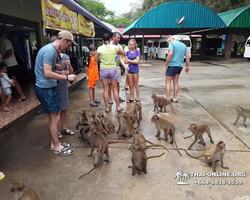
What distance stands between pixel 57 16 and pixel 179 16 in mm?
16728

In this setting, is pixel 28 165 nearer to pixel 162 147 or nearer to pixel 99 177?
pixel 99 177

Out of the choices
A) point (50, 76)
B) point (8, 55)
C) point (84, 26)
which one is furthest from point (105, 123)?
point (84, 26)

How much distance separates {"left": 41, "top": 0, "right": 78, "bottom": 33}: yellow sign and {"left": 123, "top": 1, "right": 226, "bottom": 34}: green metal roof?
45.8ft

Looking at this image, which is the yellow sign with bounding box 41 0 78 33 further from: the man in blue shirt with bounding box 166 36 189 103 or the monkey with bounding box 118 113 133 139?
the man in blue shirt with bounding box 166 36 189 103

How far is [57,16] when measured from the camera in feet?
18.2

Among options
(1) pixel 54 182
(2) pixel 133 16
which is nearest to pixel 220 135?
(1) pixel 54 182

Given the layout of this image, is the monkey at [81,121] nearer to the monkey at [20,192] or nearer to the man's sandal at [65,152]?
the man's sandal at [65,152]

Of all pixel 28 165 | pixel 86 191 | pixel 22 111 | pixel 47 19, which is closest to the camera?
pixel 86 191

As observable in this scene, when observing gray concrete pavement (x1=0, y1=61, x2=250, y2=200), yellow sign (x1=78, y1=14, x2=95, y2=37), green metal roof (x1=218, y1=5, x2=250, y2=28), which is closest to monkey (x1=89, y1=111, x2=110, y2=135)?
gray concrete pavement (x1=0, y1=61, x2=250, y2=200)

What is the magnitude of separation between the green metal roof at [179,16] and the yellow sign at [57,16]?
14.0 m

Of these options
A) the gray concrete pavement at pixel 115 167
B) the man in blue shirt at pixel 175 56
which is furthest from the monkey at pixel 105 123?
the man in blue shirt at pixel 175 56

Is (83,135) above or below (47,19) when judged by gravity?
below

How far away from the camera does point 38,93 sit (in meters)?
3.30

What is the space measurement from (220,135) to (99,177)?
2.60m
